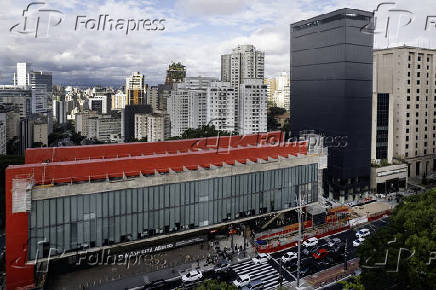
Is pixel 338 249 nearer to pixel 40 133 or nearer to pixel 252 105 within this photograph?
pixel 252 105

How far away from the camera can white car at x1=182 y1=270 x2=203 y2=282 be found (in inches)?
1479

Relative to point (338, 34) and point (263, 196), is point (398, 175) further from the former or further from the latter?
point (263, 196)

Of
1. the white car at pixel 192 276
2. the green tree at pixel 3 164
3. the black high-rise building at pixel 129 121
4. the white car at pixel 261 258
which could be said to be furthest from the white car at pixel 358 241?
the black high-rise building at pixel 129 121

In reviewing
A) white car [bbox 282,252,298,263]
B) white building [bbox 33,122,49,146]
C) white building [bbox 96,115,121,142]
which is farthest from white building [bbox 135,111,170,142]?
white car [bbox 282,252,298,263]

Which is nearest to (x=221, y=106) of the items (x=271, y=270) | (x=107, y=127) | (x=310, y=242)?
(x=107, y=127)

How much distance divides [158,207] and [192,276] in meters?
8.60

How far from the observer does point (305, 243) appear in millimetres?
46094

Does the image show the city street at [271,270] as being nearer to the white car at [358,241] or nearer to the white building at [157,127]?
the white car at [358,241]

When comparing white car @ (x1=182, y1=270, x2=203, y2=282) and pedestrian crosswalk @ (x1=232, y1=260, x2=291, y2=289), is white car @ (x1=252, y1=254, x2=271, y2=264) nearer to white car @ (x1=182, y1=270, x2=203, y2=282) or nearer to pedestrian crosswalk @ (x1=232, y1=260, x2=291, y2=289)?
pedestrian crosswalk @ (x1=232, y1=260, x2=291, y2=289)

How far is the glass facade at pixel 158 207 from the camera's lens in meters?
36.3

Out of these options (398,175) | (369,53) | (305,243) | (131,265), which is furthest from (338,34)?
(131,265)

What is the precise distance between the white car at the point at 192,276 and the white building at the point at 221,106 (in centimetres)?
8010

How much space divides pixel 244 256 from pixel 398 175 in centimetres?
4051

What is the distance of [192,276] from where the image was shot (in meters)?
37.9
